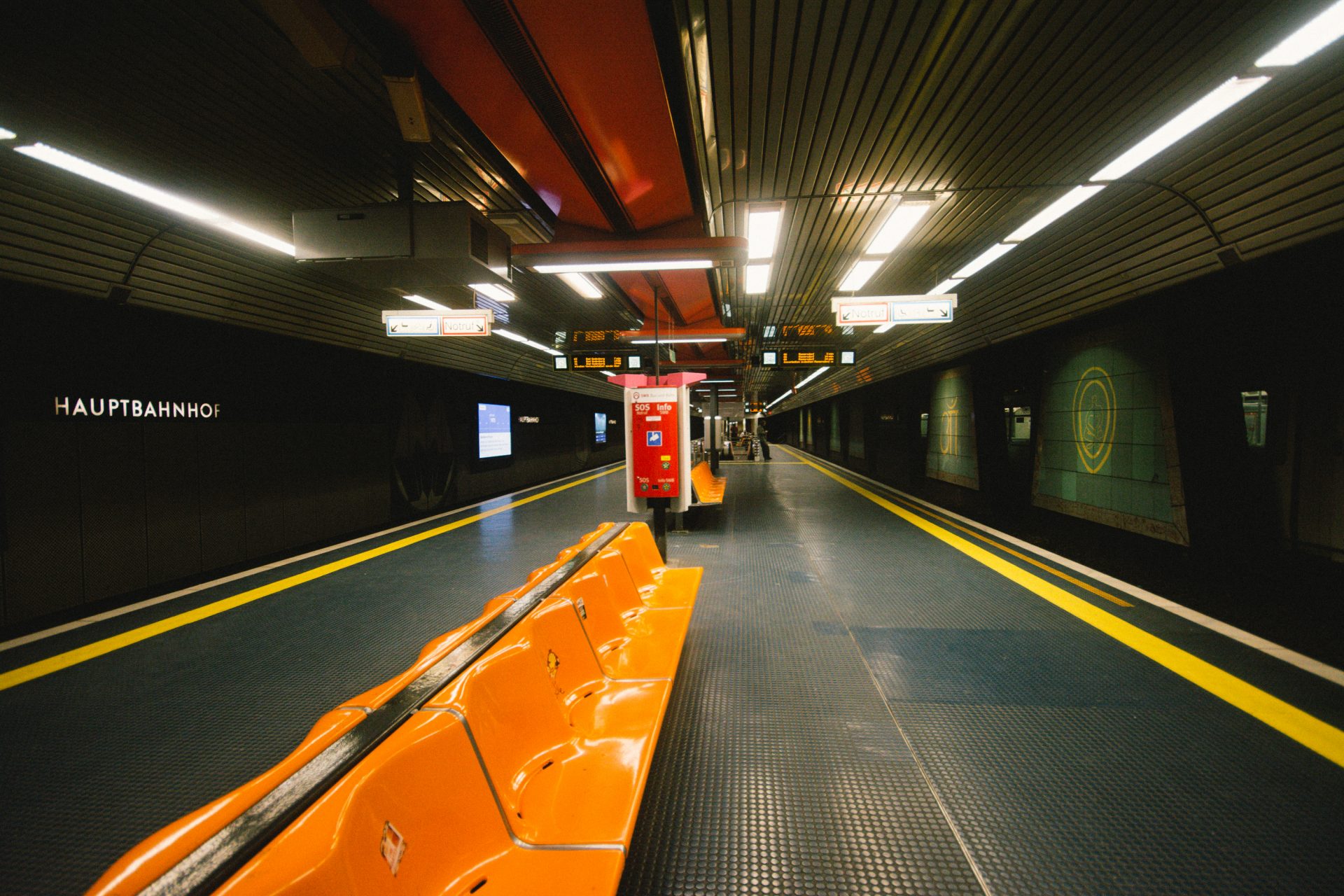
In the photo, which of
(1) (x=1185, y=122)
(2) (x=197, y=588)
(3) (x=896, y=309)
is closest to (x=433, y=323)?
(2) (x=197, y=588)

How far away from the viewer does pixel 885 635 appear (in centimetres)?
334

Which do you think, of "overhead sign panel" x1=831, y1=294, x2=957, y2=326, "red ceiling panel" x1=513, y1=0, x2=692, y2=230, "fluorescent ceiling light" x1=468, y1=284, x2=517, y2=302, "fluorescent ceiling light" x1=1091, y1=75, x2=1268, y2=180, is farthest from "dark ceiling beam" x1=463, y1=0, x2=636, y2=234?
"fluorescent ceiling light" x1=1091, y1=75, x2=1268, y2=180

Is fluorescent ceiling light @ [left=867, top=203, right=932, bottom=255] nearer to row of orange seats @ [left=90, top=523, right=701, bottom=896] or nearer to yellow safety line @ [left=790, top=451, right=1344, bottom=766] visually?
yellow safety line @ [left=790, top=451, right=1344, bottom=766]

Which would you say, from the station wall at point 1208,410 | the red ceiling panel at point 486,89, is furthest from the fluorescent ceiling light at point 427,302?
the station wall at point 1208,410

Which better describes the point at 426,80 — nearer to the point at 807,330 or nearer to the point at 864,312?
the point at 864,312

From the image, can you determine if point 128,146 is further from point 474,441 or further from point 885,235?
point 474,441

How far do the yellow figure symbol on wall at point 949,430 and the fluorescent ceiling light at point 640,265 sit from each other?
814cm

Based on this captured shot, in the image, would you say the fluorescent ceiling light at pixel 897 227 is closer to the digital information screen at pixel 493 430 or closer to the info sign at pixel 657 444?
the info sign at pixel 657 444

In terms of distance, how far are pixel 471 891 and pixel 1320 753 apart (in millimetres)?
3492

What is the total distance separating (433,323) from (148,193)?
282 centimetres

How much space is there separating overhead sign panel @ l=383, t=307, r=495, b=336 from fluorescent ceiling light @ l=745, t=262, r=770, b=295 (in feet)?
11.1

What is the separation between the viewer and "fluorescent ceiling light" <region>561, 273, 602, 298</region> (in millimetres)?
5901

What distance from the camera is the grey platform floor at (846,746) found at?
1.66m

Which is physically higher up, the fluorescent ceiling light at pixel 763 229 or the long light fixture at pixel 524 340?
the fluorescent ceiling light at pixel 763 229
